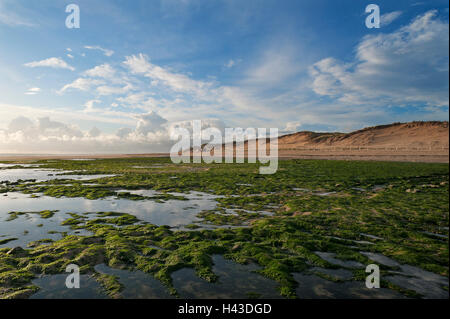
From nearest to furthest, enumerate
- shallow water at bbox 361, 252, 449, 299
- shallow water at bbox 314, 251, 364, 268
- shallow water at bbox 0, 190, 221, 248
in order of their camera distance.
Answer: shallow water at bbox 361, 252, 449, 299, shallow water at bbox 314, 251, 364, 268, shallow water at bbox 0, 190, 221, 248

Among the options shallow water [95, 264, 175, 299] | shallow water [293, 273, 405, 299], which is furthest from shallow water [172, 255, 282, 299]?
shallow water [293, 273, 405, 299]

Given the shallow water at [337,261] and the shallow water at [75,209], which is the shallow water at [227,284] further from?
the shallow water at [75,209]

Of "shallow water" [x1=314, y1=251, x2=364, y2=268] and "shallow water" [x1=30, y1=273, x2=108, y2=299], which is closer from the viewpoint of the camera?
"shallow water" [x1=30, y1=273, x2=108, y2=299]

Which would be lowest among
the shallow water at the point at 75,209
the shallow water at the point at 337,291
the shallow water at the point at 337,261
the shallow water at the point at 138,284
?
the shallow water at the point at 138,284

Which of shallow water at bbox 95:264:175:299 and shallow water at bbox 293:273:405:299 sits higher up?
shallow water at bbox 293:273:405:299

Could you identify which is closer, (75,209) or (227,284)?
(227,284)

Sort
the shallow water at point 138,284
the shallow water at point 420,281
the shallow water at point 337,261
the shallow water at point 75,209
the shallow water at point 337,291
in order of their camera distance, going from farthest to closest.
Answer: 1. the shallow water at point 75,209
2. the shallow water at point 337,261
3. the shallow water at point 138,284
4. the shallow water at point 420,281
5. the shallow water at point 337,291

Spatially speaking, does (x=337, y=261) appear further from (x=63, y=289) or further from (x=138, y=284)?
(x=63, y=289)

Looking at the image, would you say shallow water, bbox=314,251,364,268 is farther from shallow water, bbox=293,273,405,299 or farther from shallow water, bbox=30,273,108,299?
shallow water, bbox=30,273,108,299

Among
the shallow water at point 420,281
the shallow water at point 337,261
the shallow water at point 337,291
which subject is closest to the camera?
→ the shallow water at point 337,291

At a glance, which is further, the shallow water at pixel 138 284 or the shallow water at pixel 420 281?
the shallow water at pixel 138 284

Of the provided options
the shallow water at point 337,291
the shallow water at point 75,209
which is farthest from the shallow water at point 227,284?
the shallow water at point 75,209

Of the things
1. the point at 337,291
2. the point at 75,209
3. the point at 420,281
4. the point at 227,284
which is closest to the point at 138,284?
the point at 227,284
